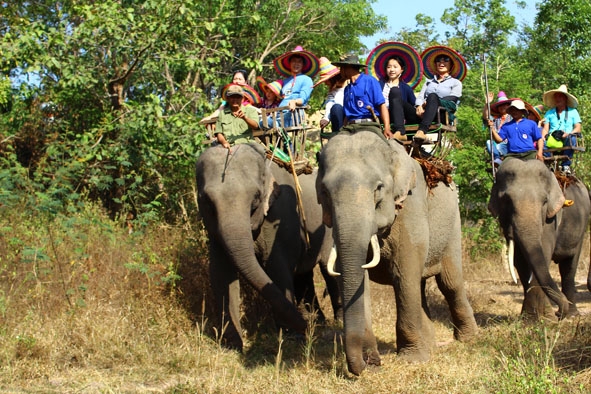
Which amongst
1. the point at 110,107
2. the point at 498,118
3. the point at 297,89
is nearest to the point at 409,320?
the point at 297,89

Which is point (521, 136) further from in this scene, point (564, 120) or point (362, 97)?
point (362, 97)

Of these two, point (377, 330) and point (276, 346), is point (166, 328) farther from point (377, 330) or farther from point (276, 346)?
point (377, 330)

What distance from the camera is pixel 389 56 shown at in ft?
28.4

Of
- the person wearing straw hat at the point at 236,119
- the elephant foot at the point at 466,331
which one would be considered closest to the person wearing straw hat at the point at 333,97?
the person wearing straw hat at the point at 236,119

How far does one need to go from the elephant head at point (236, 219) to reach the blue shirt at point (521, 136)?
298 cm

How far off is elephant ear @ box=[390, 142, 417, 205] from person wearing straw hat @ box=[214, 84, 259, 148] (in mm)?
2482

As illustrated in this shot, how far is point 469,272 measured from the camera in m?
14.5

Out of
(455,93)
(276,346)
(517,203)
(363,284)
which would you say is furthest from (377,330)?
(363,284)

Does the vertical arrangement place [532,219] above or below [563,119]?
below

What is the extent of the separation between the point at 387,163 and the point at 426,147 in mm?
2263

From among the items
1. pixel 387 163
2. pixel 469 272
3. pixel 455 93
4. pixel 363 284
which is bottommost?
pixel 469 272

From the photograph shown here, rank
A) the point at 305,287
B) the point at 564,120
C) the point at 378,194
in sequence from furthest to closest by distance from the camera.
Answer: the point at 564,120, the point at 305,287, the point at 378,194

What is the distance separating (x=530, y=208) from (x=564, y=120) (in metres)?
2.54

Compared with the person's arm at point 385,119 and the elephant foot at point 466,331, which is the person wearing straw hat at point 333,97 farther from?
the elephant foot at point 466,331
